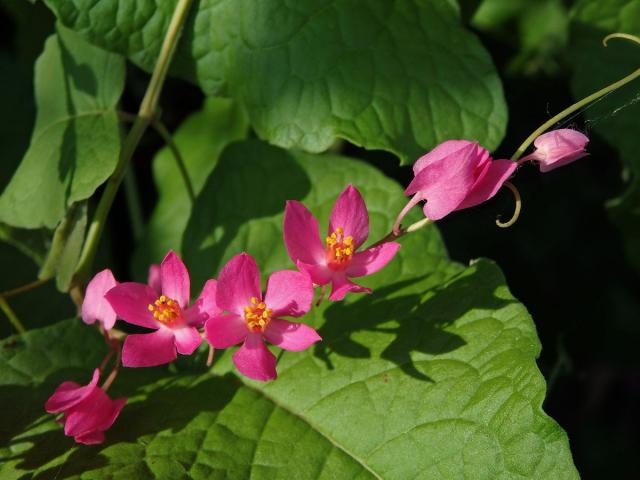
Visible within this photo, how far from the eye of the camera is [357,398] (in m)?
1.09

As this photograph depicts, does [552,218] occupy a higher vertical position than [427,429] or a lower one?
lower

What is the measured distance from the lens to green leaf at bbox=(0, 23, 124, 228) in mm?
1241

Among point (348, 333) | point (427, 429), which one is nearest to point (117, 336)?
point (348, 333)

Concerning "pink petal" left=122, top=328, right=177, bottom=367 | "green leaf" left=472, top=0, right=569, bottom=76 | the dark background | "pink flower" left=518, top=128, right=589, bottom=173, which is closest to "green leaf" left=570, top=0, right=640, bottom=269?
the dark background

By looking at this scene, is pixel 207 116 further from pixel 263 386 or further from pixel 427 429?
pixel 427 429

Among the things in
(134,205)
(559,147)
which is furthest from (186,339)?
(134,205)

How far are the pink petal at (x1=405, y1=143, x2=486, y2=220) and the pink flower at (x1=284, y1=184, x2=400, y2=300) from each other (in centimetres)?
8

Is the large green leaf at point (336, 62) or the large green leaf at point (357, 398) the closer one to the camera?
the large green leaf at point (357, 398)

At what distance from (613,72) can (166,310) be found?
94 cm

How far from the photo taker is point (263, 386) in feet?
3.81

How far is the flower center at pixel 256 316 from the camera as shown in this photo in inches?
41.3

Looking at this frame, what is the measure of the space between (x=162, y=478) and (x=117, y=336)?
0.25 m

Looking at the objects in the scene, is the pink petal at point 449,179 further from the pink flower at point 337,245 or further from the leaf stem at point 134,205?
the leaf stem at point 134,205

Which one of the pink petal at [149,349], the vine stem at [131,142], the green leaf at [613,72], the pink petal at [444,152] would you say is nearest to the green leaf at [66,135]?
the vine stem at [131,142]
